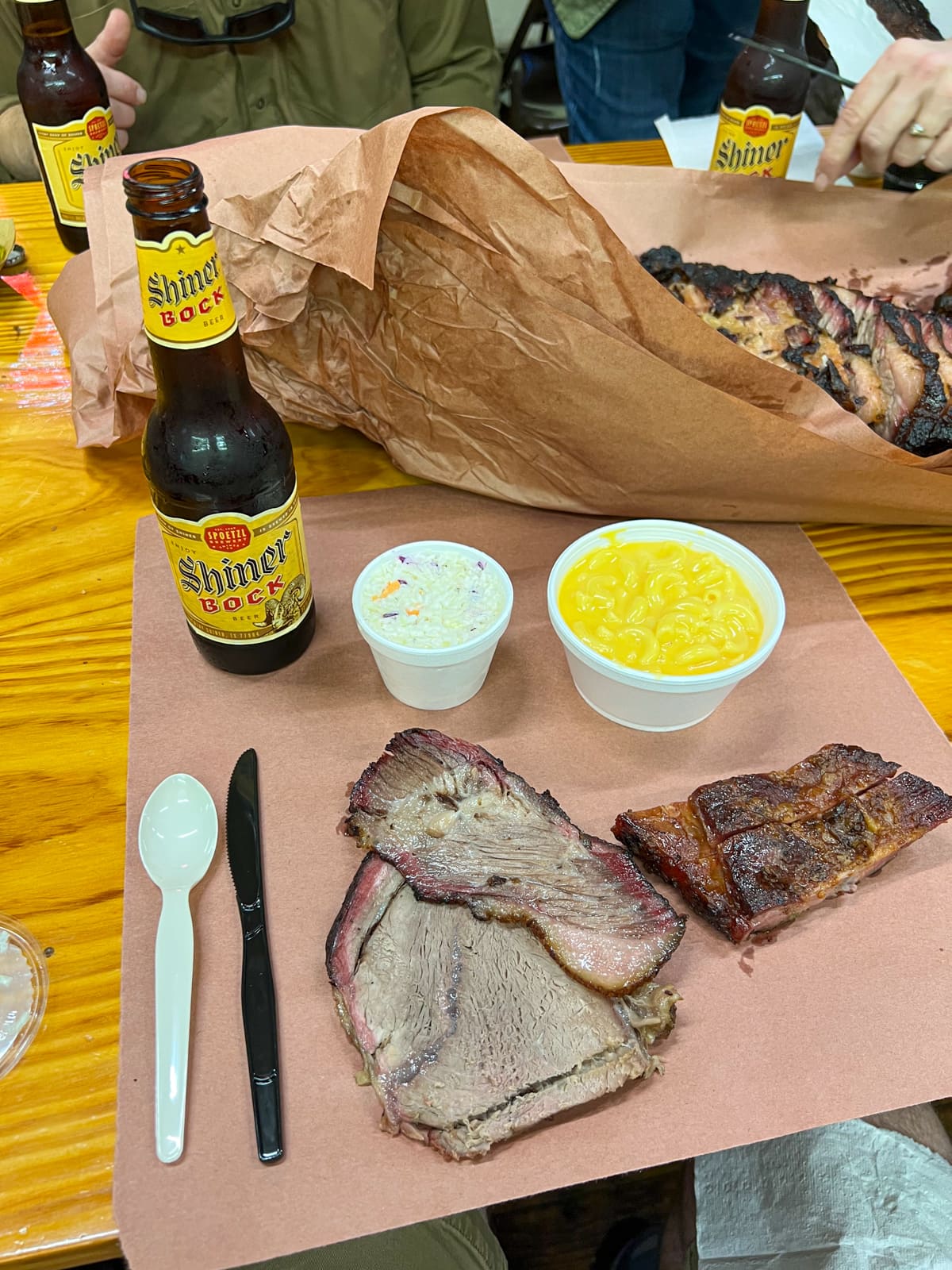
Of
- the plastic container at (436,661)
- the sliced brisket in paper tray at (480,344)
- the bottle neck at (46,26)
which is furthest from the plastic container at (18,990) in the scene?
the bottle neck at (46,26)

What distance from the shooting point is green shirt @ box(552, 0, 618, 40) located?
10.3 ft

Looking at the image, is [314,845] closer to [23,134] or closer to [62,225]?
[62,225]

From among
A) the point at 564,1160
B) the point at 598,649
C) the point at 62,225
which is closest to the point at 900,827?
the point at 598,649

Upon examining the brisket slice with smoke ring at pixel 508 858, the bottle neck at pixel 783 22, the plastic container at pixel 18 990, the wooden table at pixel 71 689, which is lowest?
the plastic container at pixel 18 990

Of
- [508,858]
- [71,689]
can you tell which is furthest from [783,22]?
[71,689]

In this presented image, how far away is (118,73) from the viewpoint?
2.31 meters

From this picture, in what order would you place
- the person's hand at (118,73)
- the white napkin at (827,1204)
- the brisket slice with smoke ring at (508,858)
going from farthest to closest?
1. the person's hand at (118,73)
2. the white napkin at (827,1204)
3. the brisket slice with smoke ring at (508,858)

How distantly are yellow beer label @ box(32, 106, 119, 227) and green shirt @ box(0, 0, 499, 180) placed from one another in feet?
2.33

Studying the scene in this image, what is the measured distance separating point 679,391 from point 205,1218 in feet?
4.18

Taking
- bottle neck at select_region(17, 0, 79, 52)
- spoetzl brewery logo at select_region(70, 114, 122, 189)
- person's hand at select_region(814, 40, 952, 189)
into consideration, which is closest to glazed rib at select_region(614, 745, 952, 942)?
person's hand at select_region(814, 40, 952, 189)

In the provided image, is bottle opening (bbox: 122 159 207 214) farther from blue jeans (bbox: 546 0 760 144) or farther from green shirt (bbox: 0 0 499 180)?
blue jeans (bbox: 546 0 760 144)

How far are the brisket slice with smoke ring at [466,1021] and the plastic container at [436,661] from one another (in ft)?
1.04

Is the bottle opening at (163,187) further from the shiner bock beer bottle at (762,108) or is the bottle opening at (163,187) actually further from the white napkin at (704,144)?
the white napkin at (704,144)

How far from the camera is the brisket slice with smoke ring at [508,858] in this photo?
3.49 ft
